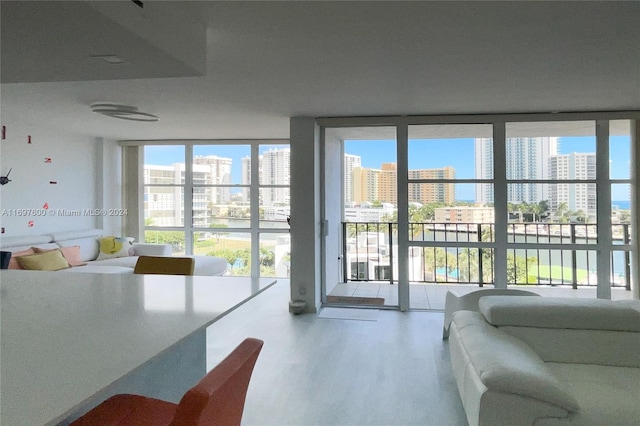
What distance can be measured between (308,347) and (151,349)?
278 centimetres

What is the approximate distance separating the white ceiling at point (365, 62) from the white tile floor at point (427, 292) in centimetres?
216

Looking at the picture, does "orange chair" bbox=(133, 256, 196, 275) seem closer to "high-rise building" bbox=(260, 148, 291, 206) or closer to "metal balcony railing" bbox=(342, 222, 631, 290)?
"metal balcony railing" bbox=(342, 222, 631, 290)

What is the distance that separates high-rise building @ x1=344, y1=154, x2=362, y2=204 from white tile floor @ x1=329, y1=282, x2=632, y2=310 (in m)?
1.35

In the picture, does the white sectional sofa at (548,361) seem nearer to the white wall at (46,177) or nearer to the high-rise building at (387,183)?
the high-rise building at (387,183)

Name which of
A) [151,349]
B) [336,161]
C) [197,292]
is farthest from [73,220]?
[151,349]

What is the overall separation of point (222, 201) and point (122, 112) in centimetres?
289

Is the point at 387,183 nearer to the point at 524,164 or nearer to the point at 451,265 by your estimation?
the point at 451,265

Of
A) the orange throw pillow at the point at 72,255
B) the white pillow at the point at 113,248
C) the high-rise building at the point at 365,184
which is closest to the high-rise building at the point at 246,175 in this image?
the high-rise building at the point at 365,184

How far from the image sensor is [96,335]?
4.08 feet

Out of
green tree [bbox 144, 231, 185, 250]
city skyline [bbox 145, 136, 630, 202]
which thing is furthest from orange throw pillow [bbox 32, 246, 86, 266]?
city skyline [bbox 145, 136, 630, 202]

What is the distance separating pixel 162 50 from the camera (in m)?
2.01

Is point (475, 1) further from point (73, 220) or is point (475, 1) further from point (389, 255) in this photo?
point (73, 220)

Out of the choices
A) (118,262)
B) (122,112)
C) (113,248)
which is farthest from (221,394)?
(113,248)

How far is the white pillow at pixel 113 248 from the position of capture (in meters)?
6.18
